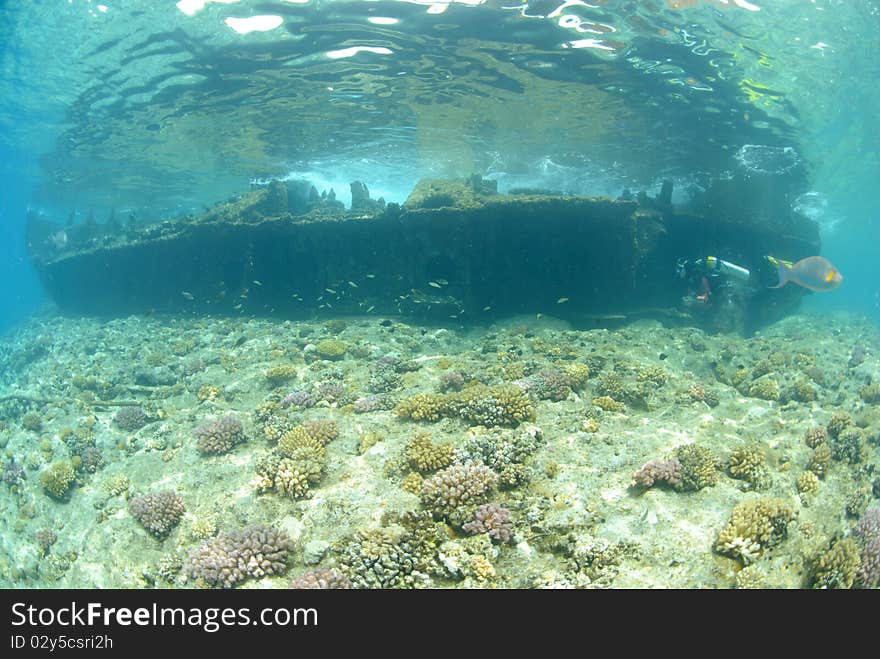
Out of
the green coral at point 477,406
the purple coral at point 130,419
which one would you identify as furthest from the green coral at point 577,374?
the purple coral at point 130,419

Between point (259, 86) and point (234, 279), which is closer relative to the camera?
point (259, 86)

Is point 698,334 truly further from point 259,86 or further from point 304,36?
point 259,86

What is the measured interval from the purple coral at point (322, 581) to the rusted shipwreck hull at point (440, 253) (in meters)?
Result: 12.6

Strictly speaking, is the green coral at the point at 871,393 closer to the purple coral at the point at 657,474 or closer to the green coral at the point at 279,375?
the purple coral at the point at 657,474

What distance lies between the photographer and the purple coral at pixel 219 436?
956 centimetres

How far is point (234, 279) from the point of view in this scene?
2161 centimetres

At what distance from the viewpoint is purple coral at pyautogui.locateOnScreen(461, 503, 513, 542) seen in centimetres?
591

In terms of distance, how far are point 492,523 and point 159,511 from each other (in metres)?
6.11

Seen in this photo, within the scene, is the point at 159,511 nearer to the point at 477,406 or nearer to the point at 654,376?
the point at 477,406

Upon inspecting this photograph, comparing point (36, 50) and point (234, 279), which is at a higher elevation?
point (36, 50)

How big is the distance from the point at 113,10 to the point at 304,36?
6547 millimetres

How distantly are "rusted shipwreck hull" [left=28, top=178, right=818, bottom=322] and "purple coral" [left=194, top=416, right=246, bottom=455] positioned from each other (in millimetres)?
8181
